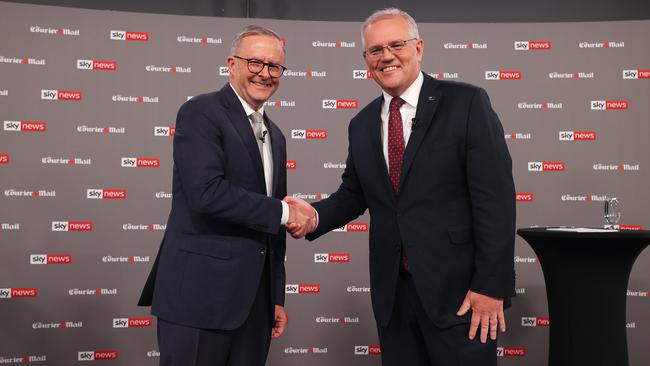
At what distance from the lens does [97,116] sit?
4.44 metres

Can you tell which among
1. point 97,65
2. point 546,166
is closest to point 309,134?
point 97,65

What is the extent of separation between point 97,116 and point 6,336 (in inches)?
76.2

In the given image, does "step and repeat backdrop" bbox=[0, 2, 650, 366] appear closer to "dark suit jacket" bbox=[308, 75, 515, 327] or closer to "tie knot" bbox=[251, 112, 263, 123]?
"tie knot" bbox=[251, 112, 263, 123]

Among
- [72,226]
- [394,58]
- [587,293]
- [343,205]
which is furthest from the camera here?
[72,226]

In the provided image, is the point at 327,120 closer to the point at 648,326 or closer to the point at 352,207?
the point at 352,207

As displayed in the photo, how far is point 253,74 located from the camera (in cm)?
224

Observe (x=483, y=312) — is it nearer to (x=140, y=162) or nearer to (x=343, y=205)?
(x=343, y=205)

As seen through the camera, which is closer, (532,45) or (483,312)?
(483,312)

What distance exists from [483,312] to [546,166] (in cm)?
306

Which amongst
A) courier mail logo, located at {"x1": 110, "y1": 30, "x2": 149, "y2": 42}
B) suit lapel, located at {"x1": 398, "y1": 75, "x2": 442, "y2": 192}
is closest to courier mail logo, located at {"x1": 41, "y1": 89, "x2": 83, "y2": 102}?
courier mail logo, located at {"x1": 110, "y1": 30, "x2": 149, "y2": 42}

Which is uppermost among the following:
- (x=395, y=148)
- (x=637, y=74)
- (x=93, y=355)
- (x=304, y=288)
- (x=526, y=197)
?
(x=637, y=74)

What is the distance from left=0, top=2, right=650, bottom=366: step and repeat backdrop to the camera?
432 centimetres

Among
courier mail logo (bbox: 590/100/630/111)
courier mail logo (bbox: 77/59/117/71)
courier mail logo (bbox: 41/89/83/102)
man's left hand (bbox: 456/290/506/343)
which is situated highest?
courier mail logo (bbox: 77/59/117/71)

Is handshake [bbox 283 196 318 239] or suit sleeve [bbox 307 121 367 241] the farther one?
suit sleeve [bbox 307 121 367 241]
